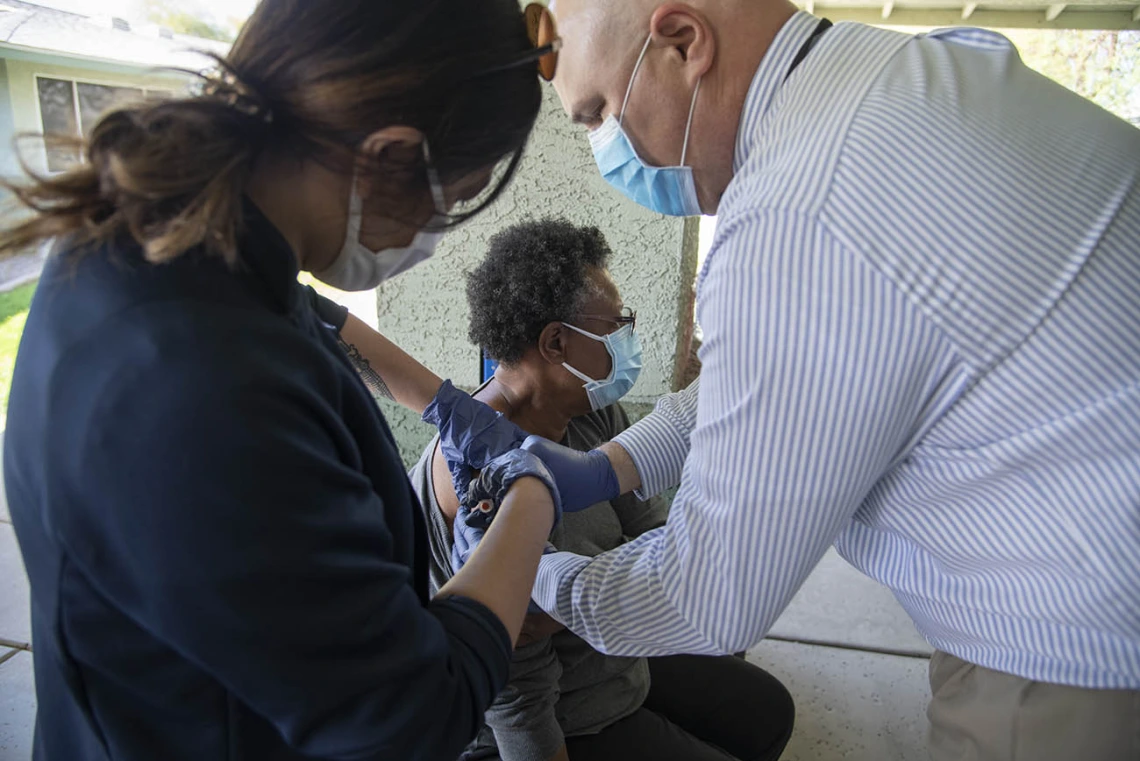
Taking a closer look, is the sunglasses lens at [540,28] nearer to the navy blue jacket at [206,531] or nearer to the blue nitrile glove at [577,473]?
the navy blue jacket at [206,531]

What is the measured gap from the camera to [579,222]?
3029 mm

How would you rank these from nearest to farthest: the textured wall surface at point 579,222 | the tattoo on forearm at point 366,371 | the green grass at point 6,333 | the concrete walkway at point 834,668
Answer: the tattoo on forearm at point 366,371 < the concrete walkway at point 834,668 < the green grass at point 6,333 < the textured wall surface at point 579,222

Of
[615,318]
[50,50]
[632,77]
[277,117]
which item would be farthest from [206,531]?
[50,50]

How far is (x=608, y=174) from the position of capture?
4.79ft

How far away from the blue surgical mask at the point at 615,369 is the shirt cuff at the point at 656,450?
24 cm

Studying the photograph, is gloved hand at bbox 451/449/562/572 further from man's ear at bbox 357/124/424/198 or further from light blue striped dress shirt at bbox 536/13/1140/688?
man's ear at bbox 357/124/424/198

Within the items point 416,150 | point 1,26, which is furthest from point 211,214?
point 1,26

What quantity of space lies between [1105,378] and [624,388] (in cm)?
129

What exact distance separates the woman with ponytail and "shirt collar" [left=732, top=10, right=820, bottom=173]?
38 centimetres

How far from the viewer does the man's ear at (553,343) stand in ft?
6.58

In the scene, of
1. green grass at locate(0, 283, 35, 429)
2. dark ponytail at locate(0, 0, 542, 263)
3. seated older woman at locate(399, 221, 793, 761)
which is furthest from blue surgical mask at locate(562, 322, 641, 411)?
green grass at locate(0, 283, 35, 429)

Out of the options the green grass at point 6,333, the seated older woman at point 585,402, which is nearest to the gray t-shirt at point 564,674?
the seated older woman at point 585,402

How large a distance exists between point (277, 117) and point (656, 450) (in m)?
1.17

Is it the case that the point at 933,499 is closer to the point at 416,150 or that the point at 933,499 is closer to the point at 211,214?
the point at 416,150
